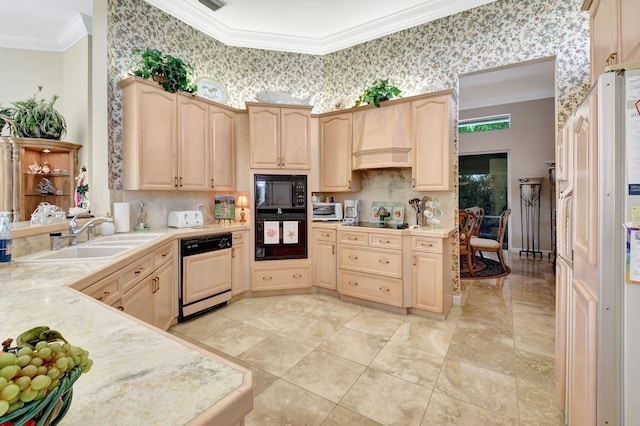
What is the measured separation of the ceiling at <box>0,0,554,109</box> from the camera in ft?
11.0

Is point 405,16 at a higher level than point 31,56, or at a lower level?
higher

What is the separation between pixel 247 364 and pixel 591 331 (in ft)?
6.93

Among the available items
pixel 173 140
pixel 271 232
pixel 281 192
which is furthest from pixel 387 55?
pixel 173 140

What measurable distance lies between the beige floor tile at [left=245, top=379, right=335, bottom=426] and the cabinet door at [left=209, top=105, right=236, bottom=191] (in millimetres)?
2499

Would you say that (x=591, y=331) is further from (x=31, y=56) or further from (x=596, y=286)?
(x=31, y=56)

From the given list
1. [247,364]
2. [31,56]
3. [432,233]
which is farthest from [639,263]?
[31,56]

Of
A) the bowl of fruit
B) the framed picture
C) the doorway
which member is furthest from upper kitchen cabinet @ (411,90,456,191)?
the doorway

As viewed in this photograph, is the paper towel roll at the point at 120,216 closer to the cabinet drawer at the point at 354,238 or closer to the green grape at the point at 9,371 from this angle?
the cabinet drawer at the point at 354,238

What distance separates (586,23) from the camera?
2.86m

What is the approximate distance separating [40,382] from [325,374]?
6.79ft

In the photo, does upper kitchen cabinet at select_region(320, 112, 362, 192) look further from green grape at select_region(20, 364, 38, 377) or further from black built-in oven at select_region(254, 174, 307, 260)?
green grape at select_region(20, 364, 38, 377)

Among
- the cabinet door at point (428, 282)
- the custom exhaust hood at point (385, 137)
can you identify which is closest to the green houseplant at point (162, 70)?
the custom exhaust hood at point (385, 137)

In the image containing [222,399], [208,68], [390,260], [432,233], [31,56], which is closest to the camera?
[222,399]

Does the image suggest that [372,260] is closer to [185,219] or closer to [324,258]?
[324,258]
